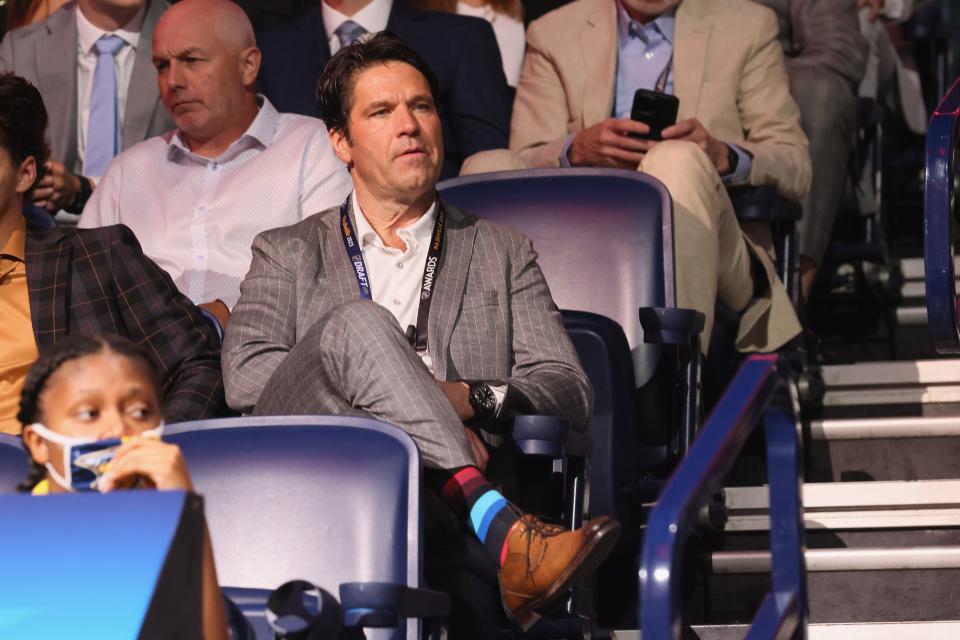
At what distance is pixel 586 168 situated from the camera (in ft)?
11.4

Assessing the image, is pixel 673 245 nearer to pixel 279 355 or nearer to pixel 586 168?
pixel 586 168

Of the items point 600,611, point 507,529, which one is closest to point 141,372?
point 507,529

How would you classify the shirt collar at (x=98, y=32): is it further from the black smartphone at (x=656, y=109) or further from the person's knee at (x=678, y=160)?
the person's knee at (x=678, y=160)

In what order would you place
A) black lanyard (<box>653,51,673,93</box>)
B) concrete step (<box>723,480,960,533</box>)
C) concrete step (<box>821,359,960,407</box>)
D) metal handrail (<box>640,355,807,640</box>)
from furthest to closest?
black lanyard (<box>653,51,673,93</box>) → concrete step (<box>821,359,960,407</box>) → concrete step (<box>723,480,960,533</box>) → metal handrail (<box>640,355,807,640</box>)

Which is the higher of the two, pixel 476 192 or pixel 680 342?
pixel 476 192

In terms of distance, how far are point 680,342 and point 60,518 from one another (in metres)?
1.77

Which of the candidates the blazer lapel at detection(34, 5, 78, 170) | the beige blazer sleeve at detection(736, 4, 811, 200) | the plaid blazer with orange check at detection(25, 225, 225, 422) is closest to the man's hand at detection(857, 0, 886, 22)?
the beige blazer sleeve at detection(736, 4, 811, 200)

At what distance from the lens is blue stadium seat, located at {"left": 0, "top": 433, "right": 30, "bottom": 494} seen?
242cm

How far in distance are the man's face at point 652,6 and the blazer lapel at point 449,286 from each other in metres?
1.33

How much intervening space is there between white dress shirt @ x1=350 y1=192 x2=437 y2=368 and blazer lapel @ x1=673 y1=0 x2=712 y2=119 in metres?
1.20

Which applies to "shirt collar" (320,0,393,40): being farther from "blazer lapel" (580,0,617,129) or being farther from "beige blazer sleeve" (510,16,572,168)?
"blazer lapel" (580,0,617,129)

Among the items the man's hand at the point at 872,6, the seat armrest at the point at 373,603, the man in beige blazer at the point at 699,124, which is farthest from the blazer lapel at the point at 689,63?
the seat armrest at the point at 373,603

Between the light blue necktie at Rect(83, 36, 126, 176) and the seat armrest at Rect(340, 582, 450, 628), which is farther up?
the light blue necktie at Rect(83, 36, 126, 176)

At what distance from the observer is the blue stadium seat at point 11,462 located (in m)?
2.42
